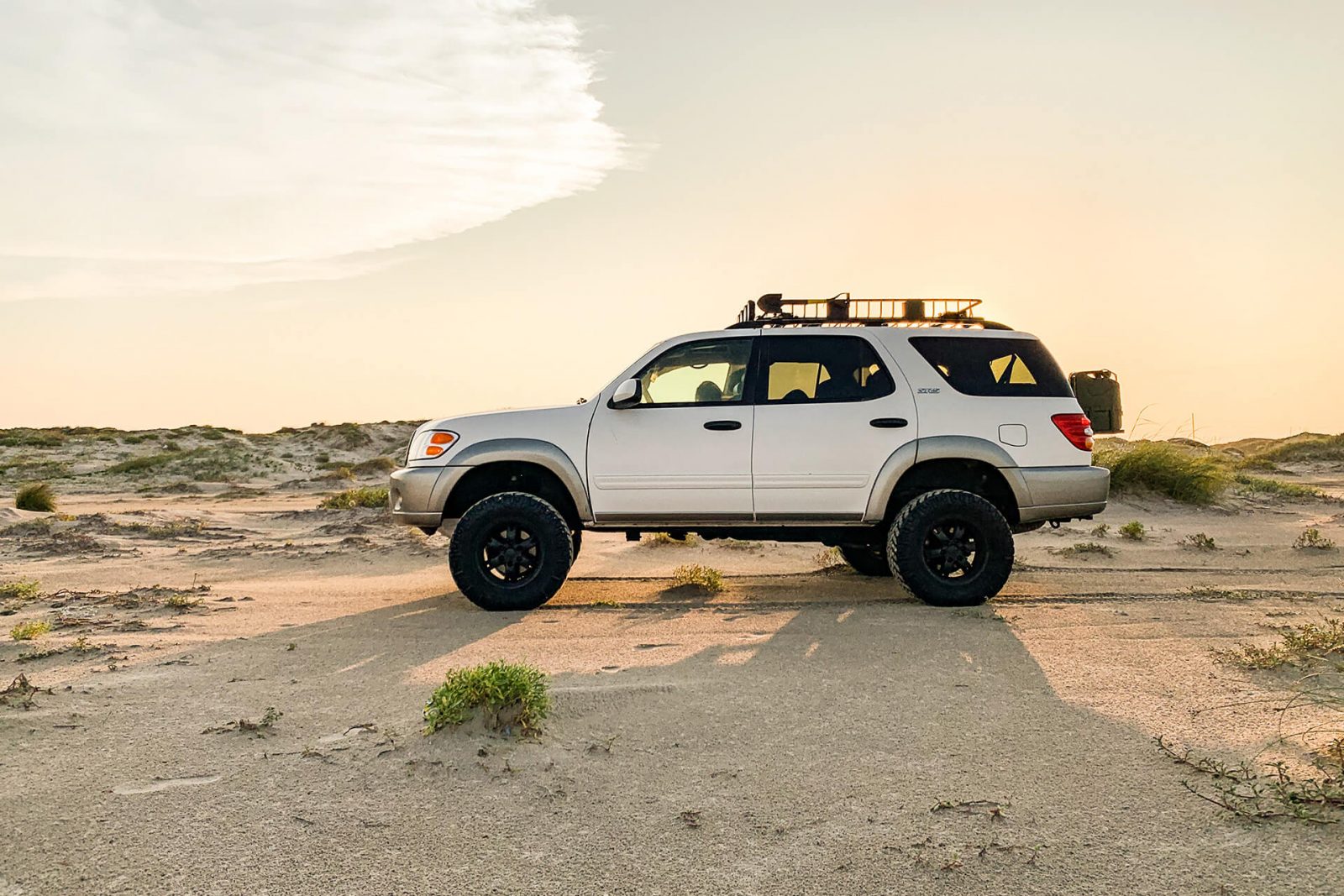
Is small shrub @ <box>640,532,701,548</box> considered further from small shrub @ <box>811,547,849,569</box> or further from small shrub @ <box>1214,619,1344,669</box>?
small shrub @ <box>1214,619,1344,669</box>

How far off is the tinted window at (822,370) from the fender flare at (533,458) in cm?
161

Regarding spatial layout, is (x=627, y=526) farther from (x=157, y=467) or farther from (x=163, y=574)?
(x=157, y=467)

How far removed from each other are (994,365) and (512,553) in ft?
13.3

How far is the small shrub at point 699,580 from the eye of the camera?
841 centimetres

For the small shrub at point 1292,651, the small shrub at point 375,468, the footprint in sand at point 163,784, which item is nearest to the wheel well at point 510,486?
the footprint in sand at point 163,784

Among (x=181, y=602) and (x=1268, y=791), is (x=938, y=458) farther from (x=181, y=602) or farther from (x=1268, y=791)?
(x=181, y=602)

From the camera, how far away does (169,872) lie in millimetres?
3152

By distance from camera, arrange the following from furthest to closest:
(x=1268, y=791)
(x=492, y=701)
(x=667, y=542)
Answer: (x=667, y=542), (x=492, y=701), (x=1268, y=791)

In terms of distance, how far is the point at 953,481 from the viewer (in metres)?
7.55

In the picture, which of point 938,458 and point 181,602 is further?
point 181,602

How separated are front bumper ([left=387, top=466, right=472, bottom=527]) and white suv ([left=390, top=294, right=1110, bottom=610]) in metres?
0.01

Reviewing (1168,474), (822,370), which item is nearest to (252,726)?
(822,370)

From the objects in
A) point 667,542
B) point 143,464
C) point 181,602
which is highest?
point 143,464

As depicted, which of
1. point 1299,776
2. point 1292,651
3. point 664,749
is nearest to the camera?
point 1299,776
